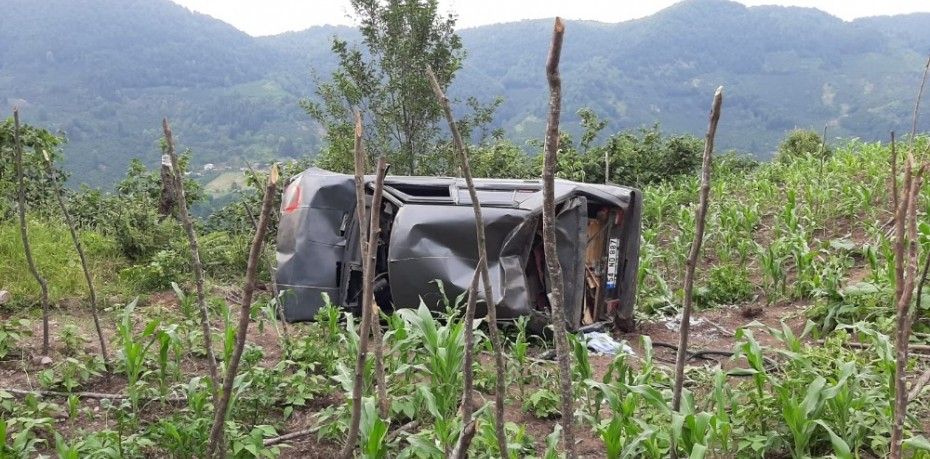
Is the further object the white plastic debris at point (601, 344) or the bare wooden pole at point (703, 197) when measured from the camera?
the white plastic debris at point (601, 344)

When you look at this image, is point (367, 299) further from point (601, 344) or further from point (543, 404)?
point (601, 344)

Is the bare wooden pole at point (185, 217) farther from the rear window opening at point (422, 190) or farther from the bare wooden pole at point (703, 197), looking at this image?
the rear window opening at point (422, 190)

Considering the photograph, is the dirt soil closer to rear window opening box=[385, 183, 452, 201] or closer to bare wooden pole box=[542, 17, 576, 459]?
rear window opening box=[385, 183, 452, 201]

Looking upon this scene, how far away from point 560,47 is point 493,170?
13.5 meters

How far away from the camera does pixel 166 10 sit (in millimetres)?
144750

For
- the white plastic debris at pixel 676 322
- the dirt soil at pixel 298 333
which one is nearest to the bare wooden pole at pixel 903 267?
the dirt soil at pixel 298 333

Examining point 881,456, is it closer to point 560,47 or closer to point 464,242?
point 560,47

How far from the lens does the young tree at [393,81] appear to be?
1445cm

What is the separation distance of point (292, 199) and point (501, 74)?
13404 cm

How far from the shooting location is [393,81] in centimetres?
1462

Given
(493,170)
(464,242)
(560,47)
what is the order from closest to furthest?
(560,47)
(464,242)
(493,170)

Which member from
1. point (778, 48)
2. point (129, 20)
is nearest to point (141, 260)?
point (129, 20)

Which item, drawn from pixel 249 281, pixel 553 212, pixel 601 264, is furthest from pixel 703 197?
pixel 601 264

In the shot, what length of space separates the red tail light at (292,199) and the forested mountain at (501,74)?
62332 mm
